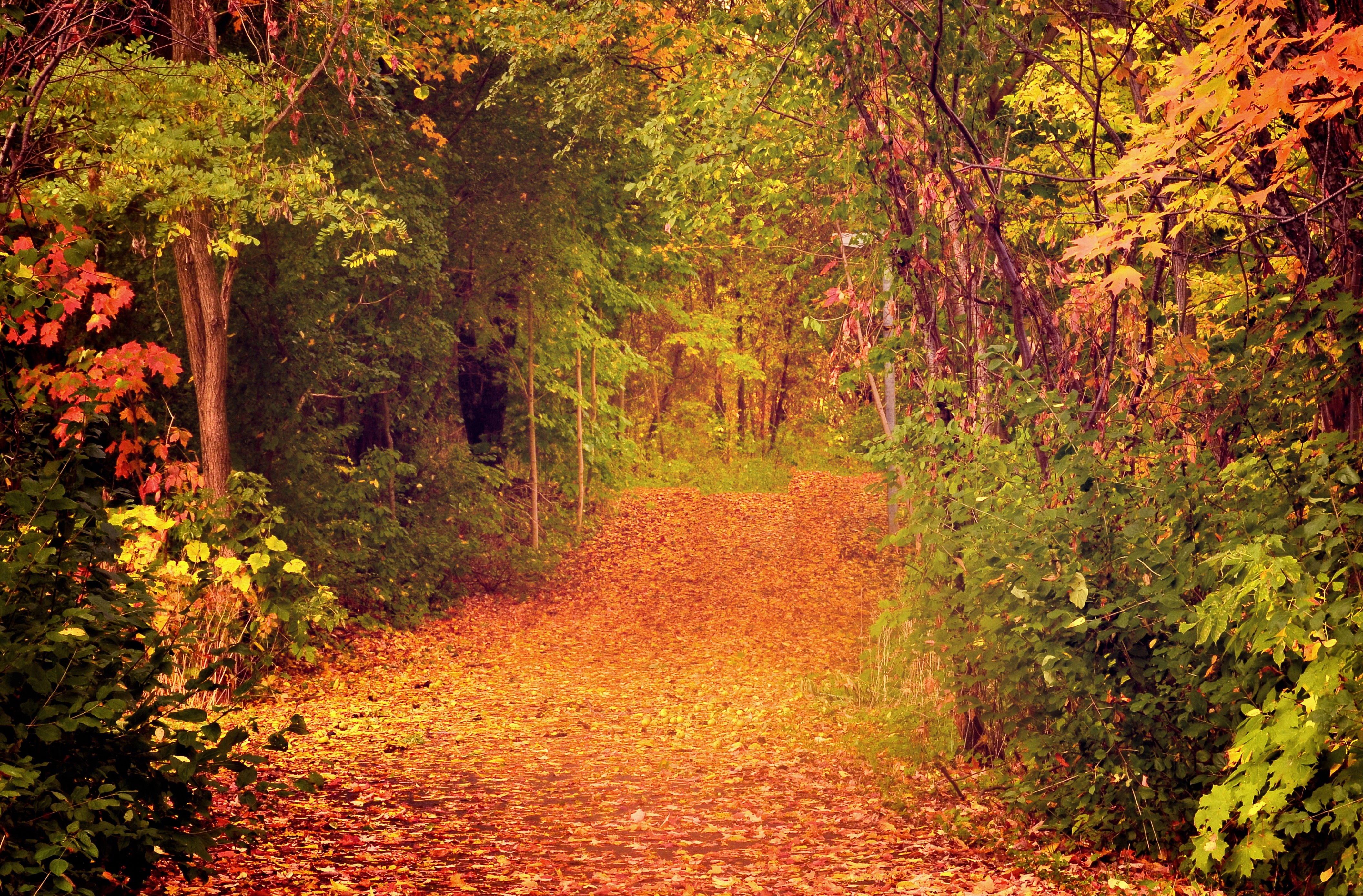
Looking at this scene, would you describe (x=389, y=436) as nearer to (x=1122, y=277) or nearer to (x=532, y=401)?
(x=532, y=401)

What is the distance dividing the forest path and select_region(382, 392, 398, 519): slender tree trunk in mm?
1601

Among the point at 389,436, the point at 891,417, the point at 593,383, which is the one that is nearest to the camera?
→ the point at 389,436

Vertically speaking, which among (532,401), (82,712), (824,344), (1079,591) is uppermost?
(824,344)

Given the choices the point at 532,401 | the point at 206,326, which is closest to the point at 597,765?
the point at 206,326

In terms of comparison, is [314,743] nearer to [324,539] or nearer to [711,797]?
[711,797]

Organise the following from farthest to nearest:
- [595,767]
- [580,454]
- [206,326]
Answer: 1. [580,454]
2. [206,326]
3. [595,767]

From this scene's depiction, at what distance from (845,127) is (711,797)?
417cm

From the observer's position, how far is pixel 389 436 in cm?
1446

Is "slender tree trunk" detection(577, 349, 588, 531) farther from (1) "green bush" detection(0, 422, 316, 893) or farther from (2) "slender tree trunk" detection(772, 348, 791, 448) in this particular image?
(1) "green bush" detection(0, 422, 316, 893)


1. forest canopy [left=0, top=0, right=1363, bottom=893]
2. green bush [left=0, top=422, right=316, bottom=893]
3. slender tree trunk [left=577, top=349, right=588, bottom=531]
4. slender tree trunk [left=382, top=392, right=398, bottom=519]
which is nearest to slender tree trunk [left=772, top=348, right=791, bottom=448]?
slender tree trunk [left=577, top=349, right=588, bottom=531]

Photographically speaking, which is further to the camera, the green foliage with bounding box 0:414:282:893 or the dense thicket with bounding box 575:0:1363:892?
the dense thicket with bounding box 575:0:1363:892

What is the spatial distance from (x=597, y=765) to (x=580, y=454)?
1122 centimetres

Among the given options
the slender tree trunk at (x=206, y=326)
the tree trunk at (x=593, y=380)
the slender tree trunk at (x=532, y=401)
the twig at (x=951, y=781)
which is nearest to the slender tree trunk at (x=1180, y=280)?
the twig at (x=951, y=781)

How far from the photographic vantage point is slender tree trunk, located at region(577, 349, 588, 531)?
18.7 m
